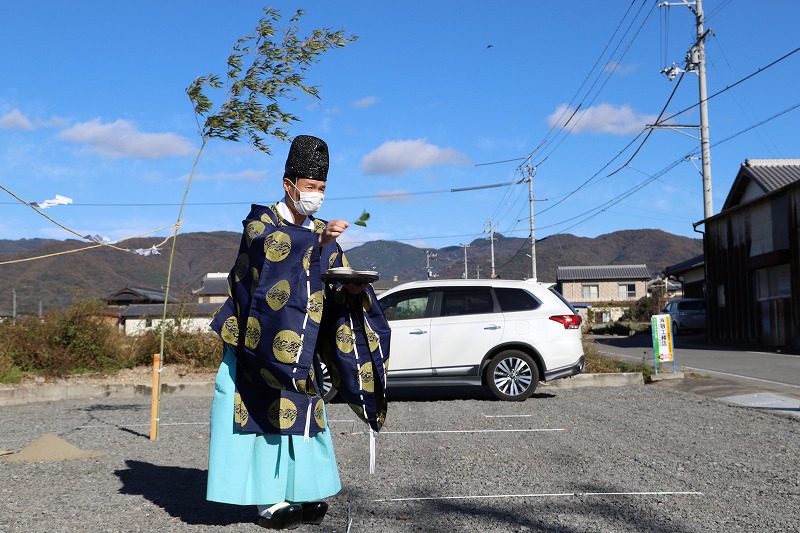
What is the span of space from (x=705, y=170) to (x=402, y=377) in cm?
2220

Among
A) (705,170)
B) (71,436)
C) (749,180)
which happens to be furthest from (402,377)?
(749,180)

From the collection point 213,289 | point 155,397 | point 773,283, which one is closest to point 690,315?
point 773,283

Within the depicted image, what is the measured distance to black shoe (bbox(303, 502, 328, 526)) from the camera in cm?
435

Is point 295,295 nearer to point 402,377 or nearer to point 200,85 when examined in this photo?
point 200,85

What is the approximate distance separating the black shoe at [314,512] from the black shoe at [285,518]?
0.04 m

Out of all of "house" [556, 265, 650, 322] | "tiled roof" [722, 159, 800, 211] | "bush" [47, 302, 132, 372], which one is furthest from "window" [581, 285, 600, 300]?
"bush" [47, 302, 132, 372]

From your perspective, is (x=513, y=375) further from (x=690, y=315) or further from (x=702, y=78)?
(x=690, y=315)

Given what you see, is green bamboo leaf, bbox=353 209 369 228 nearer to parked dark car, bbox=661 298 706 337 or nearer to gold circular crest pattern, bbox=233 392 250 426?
gold circular crest pattern, bbox=233 392 250 426

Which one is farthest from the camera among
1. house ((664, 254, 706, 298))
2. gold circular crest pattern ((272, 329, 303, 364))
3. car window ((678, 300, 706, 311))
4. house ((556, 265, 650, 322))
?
house ((556, 265, 650, 322))

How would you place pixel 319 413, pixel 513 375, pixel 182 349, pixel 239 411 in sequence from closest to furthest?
pixel 239 411, pixel 319 413, pixel 513 375, pixel 182 349

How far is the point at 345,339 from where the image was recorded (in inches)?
173

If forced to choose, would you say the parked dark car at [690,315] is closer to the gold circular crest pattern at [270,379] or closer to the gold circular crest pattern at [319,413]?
the gold circular crest pattern at [319,413]

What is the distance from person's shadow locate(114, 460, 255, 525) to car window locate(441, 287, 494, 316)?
581 centimetres

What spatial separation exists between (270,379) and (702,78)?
3008 cm
